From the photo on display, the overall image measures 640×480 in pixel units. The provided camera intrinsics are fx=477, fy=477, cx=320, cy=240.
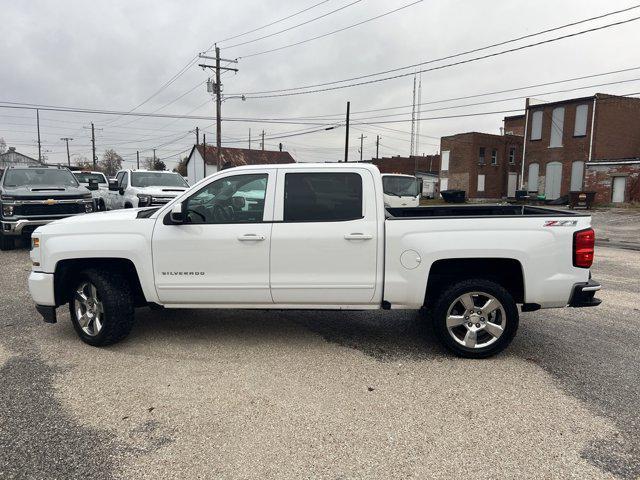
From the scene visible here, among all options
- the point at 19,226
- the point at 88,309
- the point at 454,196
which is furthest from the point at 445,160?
the point at 88,309

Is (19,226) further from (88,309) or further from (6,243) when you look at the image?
(88,309)

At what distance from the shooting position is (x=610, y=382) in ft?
13.3

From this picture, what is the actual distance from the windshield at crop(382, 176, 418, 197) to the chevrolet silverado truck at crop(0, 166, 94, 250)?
27.7ft

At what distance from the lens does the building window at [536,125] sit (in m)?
39.3

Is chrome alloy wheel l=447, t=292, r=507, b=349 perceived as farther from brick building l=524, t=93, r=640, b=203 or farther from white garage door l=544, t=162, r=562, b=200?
white garage door l=544, t=162, r=562, b=200

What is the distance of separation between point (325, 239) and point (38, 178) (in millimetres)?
9998

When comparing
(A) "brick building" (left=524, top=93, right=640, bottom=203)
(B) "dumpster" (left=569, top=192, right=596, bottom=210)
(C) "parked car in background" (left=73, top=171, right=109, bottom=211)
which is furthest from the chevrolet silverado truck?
(A) "brick building" (left=524, top=93, right=640, bottom=203)

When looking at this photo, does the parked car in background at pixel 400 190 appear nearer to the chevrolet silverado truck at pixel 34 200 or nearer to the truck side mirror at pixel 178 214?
the chevrolet silverado truck at pixel 34 200

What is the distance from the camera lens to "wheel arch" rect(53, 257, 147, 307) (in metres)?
4.78

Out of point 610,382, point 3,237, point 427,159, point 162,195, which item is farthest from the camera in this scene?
point 427,159

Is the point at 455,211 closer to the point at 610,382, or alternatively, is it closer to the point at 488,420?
the point at 610,382

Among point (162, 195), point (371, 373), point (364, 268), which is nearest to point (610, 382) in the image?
point (371, 373)

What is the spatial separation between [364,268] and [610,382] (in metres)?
2.30

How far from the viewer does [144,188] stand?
1316 centimetres
